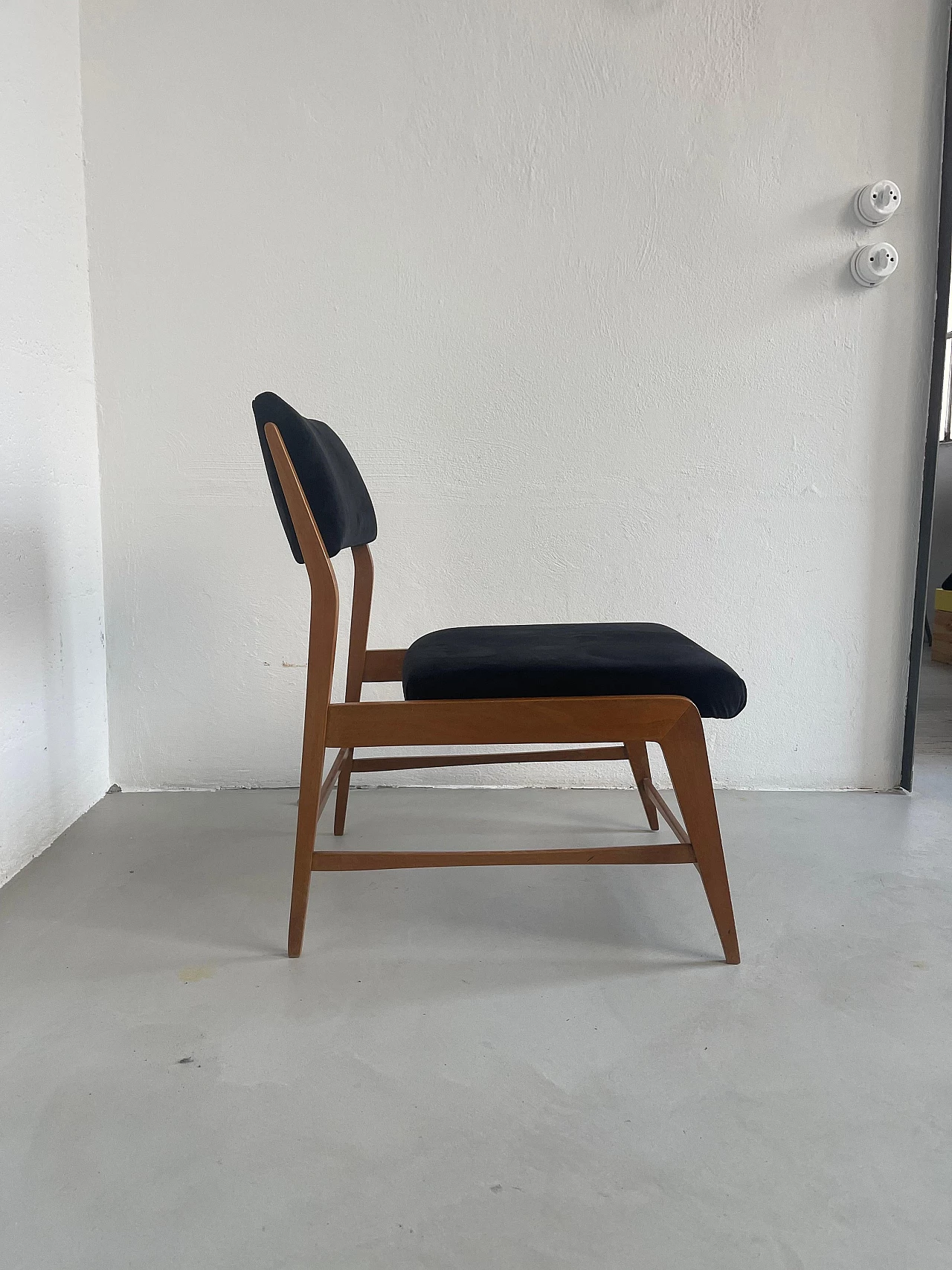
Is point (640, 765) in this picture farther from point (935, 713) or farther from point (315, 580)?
point (935, 713)

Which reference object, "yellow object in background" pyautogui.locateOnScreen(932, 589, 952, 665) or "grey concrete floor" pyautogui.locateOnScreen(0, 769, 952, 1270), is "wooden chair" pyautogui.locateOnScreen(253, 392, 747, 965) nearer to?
"grey concrete floor" pyautogui.locateOnScreen(0, 769, 952, 1270)

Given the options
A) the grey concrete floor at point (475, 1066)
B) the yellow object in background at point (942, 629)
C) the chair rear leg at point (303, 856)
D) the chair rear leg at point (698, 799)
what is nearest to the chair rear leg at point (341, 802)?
the grey concrete floor at point (475, 1066)

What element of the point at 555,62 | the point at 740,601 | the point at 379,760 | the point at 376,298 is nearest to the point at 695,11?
the point at 555,62

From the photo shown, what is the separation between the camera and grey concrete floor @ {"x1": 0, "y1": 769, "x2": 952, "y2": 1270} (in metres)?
0.83

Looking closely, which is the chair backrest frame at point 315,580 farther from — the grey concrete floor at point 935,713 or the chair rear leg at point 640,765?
the grey concrete floor at point 935,713

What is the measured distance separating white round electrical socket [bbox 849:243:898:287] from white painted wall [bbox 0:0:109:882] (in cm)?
183

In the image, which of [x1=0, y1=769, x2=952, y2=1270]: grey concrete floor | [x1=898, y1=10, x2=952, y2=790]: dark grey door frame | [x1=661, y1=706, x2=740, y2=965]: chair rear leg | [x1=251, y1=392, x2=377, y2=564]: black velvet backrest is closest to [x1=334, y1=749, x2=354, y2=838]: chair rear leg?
[x1=0, y1=769, x2=952, y2=1270]: grey concrete floor

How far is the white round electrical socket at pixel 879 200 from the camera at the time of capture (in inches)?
77.8

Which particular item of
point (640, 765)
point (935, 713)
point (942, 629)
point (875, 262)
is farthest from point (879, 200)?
point (942, 629)

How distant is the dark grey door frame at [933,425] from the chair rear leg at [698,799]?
1107mm

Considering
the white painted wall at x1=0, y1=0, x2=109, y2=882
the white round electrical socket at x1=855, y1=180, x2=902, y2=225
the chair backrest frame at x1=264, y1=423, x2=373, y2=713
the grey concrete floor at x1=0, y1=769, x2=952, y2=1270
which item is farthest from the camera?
the white round electrical socket at x1=855, y1=180, x2=902, y2=225

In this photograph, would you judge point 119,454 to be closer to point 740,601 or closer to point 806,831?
point 740,601

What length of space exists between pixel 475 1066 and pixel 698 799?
1.60ft

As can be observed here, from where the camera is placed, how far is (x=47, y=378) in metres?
1.86
